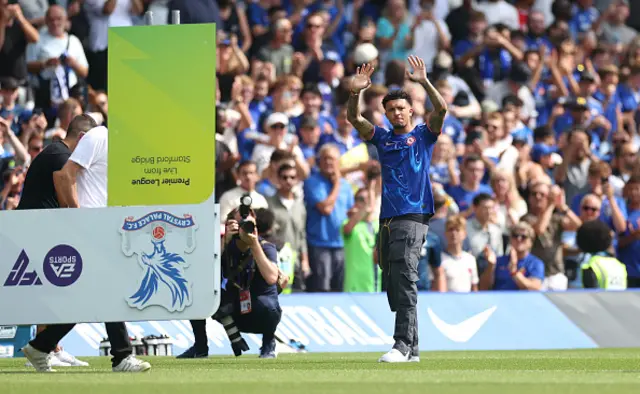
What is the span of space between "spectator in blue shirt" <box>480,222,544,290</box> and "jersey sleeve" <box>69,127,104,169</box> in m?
8.28

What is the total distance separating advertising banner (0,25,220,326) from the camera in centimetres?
1047

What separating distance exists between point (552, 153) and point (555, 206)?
2232 millimetres

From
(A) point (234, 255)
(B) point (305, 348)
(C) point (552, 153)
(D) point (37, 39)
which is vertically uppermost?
(D) point (37, 39)

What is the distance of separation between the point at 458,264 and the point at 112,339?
8.11 m

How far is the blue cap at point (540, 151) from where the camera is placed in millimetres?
21328

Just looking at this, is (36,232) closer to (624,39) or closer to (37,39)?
(37,39)

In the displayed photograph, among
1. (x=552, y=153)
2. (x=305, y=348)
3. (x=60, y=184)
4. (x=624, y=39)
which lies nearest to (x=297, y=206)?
(x=305, y=348)

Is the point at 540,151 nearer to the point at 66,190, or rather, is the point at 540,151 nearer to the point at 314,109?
the point at 314,109

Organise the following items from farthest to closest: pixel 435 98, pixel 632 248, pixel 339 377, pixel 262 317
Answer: pixel 632 248 → pixel 262 317 → pixel 435 98 → pixel 339 377

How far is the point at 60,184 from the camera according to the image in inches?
435

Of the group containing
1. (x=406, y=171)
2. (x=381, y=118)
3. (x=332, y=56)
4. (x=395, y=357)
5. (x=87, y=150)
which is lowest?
(x=395, y=357)

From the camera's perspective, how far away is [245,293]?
14.1 metres

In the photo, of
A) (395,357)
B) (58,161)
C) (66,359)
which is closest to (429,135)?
(395,357)

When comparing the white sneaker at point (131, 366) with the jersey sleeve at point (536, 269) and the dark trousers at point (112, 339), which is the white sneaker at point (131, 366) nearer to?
the dark trousers at point (112, 339)
